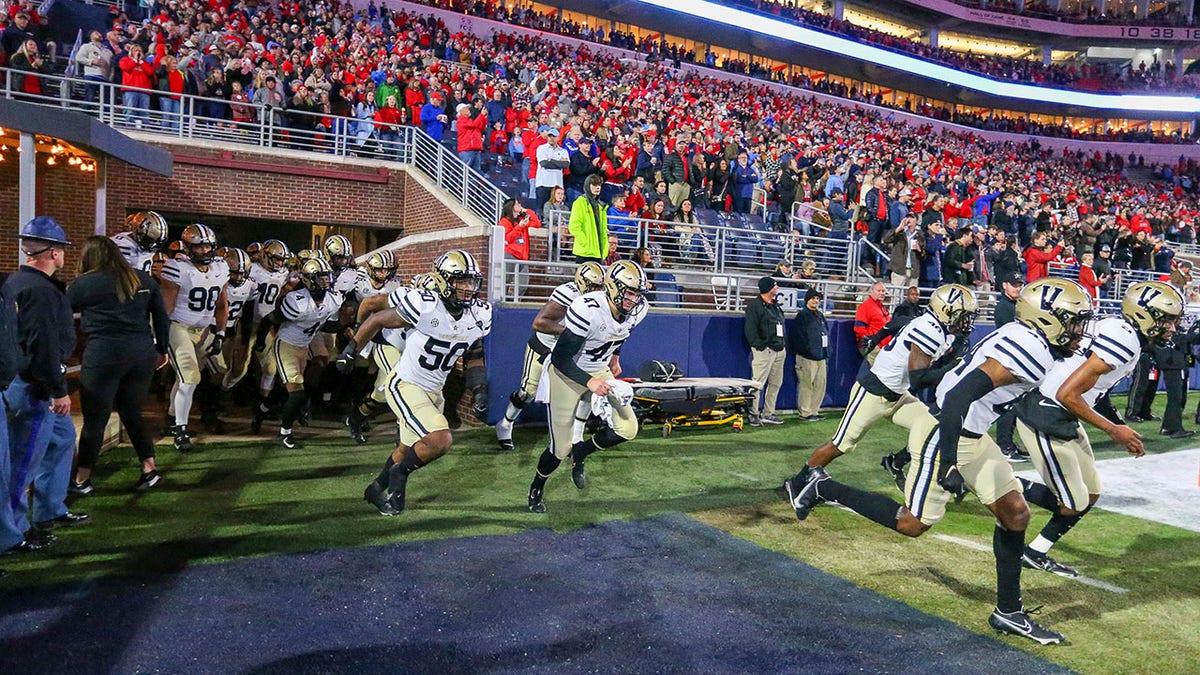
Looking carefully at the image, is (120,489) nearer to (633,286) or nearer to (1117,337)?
(633,286)

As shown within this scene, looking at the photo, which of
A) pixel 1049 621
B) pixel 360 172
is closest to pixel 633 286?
pixel 1049 621

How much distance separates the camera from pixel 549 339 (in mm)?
8797

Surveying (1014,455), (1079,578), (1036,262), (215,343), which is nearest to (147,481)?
(215,343)

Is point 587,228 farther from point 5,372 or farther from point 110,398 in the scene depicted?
point 5,372

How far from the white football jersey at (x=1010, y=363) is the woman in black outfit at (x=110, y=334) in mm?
5535

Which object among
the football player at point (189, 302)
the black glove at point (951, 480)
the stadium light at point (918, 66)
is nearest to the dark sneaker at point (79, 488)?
the football player at point (189, 302)

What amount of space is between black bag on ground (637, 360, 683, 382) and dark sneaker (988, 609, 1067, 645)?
6818 mm

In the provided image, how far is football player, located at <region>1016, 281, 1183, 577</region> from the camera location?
17.0ft

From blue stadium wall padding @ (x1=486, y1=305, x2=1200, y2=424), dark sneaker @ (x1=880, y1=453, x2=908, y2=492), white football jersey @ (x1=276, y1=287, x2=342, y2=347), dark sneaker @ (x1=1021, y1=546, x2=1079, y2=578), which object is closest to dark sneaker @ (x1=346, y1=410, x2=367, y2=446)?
white football jersey @ (x1=276, y1=287, x2=342, y2=347)

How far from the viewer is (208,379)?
9586mm

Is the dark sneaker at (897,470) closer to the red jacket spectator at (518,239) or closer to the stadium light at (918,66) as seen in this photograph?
the red jacket spectator at (518,239)

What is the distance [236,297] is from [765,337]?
665cm

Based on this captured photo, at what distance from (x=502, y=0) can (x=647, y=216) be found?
21205 millimetres

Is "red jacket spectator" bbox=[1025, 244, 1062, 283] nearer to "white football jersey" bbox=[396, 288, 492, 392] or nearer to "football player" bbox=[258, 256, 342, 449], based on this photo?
"football player" bbox=[258, 256, 342, 449]
